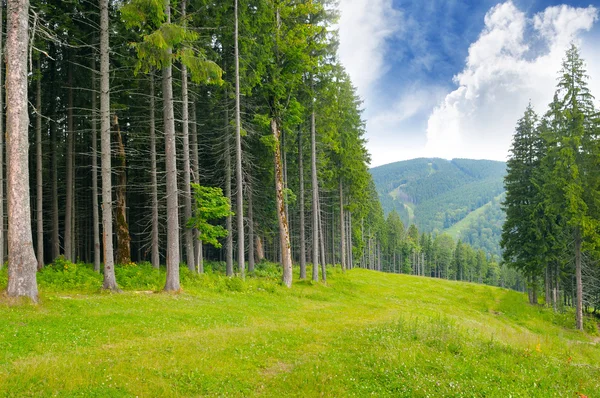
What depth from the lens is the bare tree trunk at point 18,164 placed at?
9836 mm

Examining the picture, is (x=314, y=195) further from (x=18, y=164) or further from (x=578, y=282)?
(x=578, y=282)

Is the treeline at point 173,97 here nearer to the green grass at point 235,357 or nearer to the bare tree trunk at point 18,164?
the bare tree trunk at point 18,164

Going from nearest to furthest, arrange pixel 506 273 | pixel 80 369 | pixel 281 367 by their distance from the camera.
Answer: pixel 80 369
pixel 281 367
pixel 506 273

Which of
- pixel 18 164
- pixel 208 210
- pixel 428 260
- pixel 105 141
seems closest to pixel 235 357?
pixel 18 164

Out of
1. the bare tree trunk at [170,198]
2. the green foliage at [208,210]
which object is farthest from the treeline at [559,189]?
the bare tree trunk at [170,198]

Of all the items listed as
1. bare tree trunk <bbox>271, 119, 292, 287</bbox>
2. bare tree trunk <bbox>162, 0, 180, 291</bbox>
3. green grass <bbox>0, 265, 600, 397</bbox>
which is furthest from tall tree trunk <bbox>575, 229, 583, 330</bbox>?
bare tree trunk <bbox>162, 0, 180, 291</bbox>

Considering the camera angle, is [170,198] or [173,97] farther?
[173,97]

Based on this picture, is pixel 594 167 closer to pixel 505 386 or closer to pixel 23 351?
pixel 505 386

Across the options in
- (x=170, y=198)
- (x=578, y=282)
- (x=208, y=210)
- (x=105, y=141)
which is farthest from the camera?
(x=578, y=282)

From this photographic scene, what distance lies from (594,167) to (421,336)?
23243 millimetres

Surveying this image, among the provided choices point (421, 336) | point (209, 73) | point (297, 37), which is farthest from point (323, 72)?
point (421, 336)

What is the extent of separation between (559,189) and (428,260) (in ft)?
284

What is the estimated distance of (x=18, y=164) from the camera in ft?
33.2

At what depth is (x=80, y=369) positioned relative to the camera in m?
6.16
